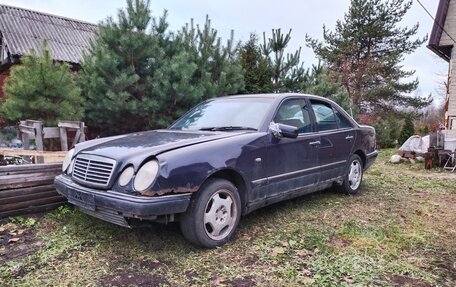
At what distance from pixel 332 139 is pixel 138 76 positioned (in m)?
4.26

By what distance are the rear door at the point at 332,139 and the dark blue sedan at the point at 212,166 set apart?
0.02m

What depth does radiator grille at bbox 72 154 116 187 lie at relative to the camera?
3035mm

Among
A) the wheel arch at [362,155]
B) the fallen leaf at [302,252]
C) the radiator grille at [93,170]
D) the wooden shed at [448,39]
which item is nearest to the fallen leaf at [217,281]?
the fallen leaf at [302,252]

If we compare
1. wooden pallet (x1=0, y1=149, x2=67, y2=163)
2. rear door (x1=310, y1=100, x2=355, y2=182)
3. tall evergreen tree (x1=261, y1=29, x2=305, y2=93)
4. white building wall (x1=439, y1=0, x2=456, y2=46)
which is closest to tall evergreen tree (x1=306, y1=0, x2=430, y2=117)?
white building wall (x1=439, y1=0, x2=456, y2=46)

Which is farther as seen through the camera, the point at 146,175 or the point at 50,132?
the point at 50,132

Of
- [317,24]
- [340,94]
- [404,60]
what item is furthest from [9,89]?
[404,60]

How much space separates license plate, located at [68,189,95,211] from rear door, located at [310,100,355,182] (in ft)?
9.04

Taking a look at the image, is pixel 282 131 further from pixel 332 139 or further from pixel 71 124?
pixel 71 124

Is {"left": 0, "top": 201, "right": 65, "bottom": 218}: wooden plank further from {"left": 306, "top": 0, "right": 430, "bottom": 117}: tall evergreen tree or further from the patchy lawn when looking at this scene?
{"left": 306, "top": 0, "right": 430, "bottom": 117}: tall evergreen tree

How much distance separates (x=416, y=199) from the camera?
5.34 m

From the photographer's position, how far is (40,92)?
6.22 m

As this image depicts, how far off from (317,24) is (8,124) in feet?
63.9

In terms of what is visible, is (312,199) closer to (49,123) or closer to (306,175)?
(306,175)

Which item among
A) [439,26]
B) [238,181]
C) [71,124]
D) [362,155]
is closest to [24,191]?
[71,124]
